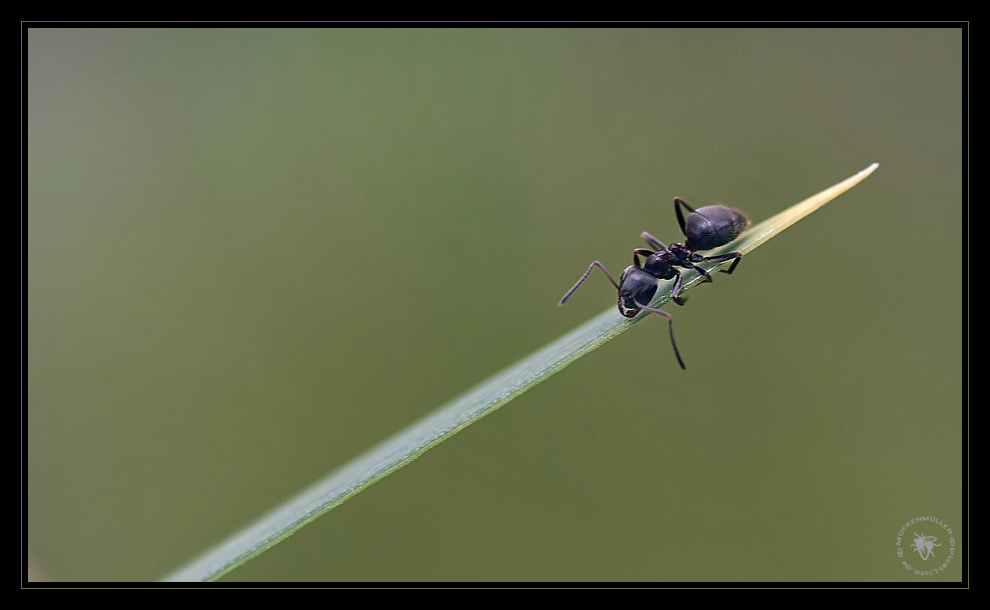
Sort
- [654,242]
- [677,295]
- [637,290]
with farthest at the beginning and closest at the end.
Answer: [654,242]
[637,290]
[677,295]

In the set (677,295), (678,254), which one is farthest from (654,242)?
(677,295)

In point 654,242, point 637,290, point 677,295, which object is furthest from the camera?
point 654,242

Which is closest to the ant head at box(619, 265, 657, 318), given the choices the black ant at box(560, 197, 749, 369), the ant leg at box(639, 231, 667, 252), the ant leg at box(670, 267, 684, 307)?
the black ant at box(560, 197, 749, 369)

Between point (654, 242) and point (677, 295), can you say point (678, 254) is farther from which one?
point (677, 295)

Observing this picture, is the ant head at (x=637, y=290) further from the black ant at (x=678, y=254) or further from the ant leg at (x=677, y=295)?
the ant leg at (x=677, y=295)

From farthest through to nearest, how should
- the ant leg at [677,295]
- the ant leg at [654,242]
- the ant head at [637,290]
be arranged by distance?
1. the ant leg at [654,242]
2. the ant head at [637,290]
3. the ant leg at [677,295]

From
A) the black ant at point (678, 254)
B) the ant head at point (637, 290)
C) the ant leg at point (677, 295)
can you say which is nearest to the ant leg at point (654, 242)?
the black ant at point (678, 254)

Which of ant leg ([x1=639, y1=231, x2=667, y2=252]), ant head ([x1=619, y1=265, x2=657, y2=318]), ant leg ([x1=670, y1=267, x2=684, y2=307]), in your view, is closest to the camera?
ant leg ([x1=670, y1=267, x2=684, y2=307])

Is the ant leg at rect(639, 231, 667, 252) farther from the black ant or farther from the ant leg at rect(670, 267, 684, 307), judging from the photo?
the ant leg at rect(670, 267, 684, 307)
